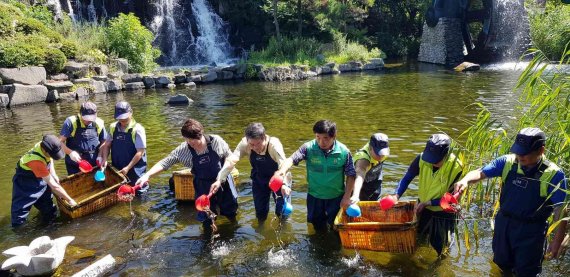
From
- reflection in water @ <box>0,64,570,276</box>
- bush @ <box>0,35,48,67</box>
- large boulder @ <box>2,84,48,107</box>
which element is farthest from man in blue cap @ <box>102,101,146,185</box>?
bush @ <box>0,35,48,67</box>

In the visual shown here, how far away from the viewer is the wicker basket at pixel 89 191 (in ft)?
22.8

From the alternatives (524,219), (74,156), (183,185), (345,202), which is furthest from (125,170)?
(524,219)

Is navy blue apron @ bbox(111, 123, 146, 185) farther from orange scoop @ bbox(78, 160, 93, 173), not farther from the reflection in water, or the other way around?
the reflection in water

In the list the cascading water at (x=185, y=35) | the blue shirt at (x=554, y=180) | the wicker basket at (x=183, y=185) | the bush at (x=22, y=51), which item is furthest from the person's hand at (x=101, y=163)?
the cascading water at (x=185, y=35)

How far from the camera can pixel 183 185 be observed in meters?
7.68

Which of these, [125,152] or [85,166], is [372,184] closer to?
[125,152]

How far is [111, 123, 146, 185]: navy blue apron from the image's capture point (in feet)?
25.0

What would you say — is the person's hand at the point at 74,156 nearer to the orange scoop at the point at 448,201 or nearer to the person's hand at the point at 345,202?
the person's hand at the point at 345,202

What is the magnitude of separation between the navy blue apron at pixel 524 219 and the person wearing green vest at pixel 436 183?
0.74m

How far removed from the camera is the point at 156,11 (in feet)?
104

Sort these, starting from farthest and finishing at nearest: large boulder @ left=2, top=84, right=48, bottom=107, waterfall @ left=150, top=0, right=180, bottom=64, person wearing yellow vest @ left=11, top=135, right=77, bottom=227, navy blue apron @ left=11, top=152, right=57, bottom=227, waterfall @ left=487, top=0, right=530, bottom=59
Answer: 1. waterfall @ left=150, top=0, right=180, bottom=64
2. waterfall @ left=487, top=0, right=530, bottom=59
3. large boulder @ left=2, top=84, right=48, bottom=107
4. navy blue apron @ left=11, top=152, right=57, bottom=227
5. person wearing yellow vest @ left=11, top=135, right=77, bottom=227

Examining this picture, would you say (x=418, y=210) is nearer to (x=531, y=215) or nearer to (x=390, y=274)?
(x=390, y=274)

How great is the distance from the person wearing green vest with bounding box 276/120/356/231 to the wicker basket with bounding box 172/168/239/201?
2.22 metres

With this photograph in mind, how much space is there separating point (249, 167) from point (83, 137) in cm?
351
